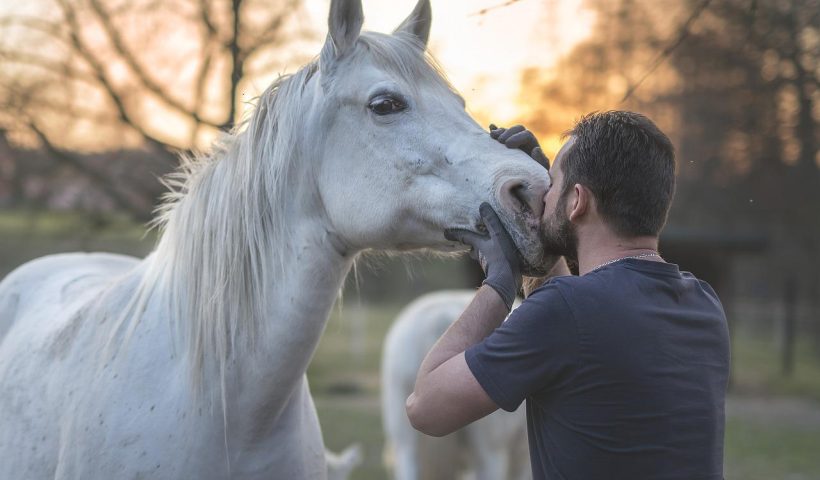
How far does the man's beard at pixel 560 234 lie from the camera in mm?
1829

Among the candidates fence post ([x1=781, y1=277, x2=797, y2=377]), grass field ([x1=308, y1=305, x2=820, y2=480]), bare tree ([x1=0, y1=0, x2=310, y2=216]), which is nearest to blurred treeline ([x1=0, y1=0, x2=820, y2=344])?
bare tree ([x1=0, y1=0, x2=310, y2=216])

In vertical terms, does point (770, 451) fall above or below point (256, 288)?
below

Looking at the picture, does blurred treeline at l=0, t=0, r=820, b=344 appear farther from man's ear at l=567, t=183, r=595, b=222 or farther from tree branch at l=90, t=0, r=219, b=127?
man's ear at l=567, t=183, r=595, b=222

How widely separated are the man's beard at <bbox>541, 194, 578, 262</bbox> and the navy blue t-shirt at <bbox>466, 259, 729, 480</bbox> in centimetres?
15

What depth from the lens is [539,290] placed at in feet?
5.69

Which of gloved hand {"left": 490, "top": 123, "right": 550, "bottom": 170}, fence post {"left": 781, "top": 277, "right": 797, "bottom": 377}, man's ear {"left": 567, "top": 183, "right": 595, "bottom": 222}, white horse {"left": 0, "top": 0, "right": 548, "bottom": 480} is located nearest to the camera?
man's ear {"left": 567, "top": 183, "right": 595, "bottom": 222}

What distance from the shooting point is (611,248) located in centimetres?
180

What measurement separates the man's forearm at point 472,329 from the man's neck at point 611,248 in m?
0.21

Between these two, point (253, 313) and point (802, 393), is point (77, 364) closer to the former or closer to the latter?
point (253, 313)

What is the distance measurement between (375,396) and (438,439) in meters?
7.70

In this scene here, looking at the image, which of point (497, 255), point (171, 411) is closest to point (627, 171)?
point (497, 255)

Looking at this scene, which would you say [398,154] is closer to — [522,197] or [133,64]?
[522,197]

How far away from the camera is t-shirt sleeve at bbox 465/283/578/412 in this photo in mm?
1659

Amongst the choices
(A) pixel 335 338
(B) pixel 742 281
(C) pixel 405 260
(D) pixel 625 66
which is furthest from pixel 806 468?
(B) pixel 742 281
